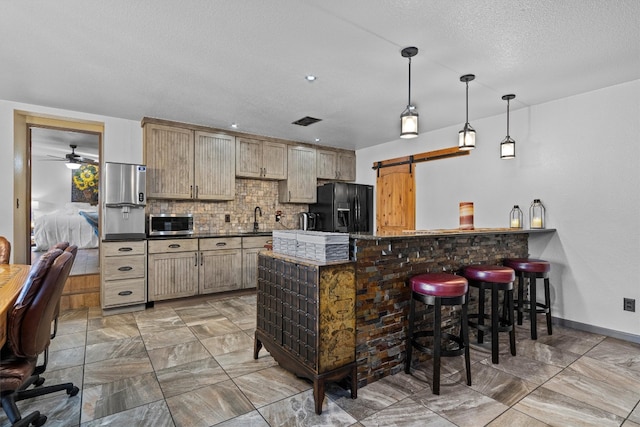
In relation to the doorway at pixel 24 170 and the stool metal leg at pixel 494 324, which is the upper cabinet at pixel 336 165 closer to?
the doorway at pixel 24 170

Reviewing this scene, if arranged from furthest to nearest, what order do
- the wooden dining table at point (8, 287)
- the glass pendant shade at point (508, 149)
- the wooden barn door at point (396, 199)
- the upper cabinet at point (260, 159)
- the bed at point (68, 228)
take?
the wooden barn door at point (396, 199)
the upper cabinet at point (260, 159)
the bed at point (68, 228)
the glass pendant shade at point (508, 149)
the wooden dining table at point (8, 287)

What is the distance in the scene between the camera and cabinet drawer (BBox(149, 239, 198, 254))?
13.5 ft

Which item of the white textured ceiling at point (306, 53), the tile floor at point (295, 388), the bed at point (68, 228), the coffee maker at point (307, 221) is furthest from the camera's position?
the coffee maker at point (307, 221)

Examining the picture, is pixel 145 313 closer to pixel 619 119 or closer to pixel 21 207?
A: pixel 21 207

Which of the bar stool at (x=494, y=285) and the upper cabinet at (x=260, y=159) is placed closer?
the bar stool at (x=494, y=285)

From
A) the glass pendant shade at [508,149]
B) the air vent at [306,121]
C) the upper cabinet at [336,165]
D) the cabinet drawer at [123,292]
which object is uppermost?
the air vent at [306,121]

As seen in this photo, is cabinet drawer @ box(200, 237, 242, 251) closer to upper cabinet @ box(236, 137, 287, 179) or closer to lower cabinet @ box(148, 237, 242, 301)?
lower cabinet @ box(148, 237, 242, 301)

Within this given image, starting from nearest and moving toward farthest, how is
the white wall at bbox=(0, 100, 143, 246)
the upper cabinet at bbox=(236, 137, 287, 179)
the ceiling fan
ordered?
the white wall at bbox=(0, 100, 143, 246), the ceiling fan, the upper cabinet at bbox=(236, 137, 287, 179)

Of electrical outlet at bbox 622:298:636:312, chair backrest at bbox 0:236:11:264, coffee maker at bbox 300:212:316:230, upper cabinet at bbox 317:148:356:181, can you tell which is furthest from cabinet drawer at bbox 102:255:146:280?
electrical outlet at bbox 622:298:636:312

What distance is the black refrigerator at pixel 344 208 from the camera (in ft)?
18.1

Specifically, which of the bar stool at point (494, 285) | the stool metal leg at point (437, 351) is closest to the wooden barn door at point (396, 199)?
the bar stool at point (494, 285)

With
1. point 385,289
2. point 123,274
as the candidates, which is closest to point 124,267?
point 123,274

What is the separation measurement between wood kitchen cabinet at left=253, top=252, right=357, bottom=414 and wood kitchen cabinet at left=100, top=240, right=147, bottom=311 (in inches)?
98.1

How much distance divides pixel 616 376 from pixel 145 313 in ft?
15.0
